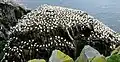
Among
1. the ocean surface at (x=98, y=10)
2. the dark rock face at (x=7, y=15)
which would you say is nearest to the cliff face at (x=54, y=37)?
the dark rock face at (x=7, y=15)

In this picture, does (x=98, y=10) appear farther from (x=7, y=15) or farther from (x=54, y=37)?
(x=54, y=37)

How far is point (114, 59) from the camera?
1937 millimetres

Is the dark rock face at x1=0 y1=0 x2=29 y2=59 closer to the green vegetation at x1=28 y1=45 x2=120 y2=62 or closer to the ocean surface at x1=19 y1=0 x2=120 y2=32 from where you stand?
the ocean surface at x1=19 y1=0 x2=120 y2=32

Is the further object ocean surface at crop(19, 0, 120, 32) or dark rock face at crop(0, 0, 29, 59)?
ocean surface at crop(19, 0, 120, 32)

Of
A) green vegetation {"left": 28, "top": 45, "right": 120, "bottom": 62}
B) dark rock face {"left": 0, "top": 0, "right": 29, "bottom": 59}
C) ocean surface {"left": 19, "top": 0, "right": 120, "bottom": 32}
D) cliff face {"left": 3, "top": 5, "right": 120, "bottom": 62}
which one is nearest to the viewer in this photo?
green vegetation {"left": 28, "top": 45, "right": 120, "bottom": 62}

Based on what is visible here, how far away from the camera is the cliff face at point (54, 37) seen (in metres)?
9.62

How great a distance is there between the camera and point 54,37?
9.86 meters

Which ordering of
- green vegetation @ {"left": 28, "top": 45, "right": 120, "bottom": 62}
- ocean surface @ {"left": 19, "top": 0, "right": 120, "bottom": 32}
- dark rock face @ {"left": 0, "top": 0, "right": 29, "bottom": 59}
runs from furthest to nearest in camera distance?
ocean surface @ {"left": 19, "top": 0, "right": 120, "bottom": 32} < dark rock face @ {"left": 0, "top": 0, "right": 29, "bottom": 59} < green vegetation @ {"left": 28, "top": 45, "right": 120, "bottom": 62}

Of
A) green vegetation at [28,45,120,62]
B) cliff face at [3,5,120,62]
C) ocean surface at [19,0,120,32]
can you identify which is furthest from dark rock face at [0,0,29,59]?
green vegetation at [28,45,120,62]

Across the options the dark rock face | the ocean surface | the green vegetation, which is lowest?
the ocean surface

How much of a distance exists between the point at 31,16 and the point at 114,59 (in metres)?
9.17

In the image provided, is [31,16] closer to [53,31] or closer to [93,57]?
[53,31]

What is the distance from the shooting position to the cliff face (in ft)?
31.6

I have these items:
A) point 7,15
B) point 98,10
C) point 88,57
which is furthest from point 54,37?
point 98,10
